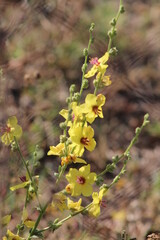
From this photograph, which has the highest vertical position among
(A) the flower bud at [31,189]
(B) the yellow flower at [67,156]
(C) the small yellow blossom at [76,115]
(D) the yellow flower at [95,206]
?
(C) the small yellow blossom at [76,115]

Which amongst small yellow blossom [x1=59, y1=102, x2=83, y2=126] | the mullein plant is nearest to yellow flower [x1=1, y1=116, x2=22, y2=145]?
the mullein plant

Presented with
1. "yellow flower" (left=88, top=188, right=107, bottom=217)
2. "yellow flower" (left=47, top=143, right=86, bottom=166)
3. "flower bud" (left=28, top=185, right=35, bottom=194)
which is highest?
"yellow flower" (left=47, top=143, right=86, bottom=166)

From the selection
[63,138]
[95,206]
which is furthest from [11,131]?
[95,206]

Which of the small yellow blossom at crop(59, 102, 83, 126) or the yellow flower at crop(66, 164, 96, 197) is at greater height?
the small yellow blossom at crop(59, 102, 83, 126)

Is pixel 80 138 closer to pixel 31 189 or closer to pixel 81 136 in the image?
pixel 81 136

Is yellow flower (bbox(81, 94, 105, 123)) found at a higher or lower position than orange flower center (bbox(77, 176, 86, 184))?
higher

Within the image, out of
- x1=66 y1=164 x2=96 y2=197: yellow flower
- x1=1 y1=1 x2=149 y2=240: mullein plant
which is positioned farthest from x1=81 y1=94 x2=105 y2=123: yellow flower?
x1=66 y1=164 x2=96 y2=197: yellow flower

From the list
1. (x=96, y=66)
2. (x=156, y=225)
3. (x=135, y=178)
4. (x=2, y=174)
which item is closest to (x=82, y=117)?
(x=96, y=66)

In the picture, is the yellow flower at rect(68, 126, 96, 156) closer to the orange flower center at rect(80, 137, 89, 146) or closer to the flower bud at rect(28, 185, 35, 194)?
the orange flower center at rect(80, 137, 89, 146)

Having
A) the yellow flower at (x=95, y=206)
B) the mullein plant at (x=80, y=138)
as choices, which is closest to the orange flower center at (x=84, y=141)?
the mullein plant at (x=80, y=138)

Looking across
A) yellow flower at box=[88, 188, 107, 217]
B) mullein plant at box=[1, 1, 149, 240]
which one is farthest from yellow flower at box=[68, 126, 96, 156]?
yellow flower at box=[88, 188, 107, 217]

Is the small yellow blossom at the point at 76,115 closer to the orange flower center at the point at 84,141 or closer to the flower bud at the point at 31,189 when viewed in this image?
the orange flower center at the point at 84,141

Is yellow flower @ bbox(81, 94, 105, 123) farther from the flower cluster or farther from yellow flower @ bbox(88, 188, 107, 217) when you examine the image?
yellow flower @ bbox(88, 188, 107, 217)

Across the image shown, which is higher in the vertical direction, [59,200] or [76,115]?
[76,115]
